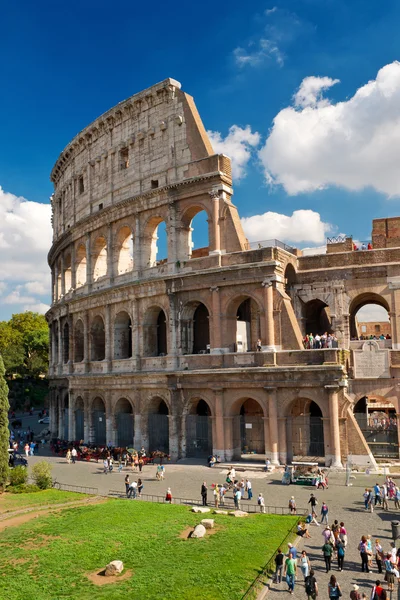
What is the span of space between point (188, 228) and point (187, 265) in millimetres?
2621

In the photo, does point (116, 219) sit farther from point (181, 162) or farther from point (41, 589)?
point (41, 589)

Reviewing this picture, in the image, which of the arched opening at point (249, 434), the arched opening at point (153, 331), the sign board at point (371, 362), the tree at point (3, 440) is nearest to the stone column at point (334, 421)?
the sign board at point (371, 362)

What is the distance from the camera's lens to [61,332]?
42.7 m

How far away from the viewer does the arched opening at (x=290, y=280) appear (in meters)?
31.2

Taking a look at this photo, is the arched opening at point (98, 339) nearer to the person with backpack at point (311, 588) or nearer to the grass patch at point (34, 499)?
the grass patch at point (34, 499)

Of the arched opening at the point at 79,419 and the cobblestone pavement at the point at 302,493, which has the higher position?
the arched opening at the point at 79,419

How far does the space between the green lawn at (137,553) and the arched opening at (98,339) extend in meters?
17.6

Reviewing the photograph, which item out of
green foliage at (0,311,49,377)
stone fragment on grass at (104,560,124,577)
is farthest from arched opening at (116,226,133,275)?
green foliage at (0,311,49,377)

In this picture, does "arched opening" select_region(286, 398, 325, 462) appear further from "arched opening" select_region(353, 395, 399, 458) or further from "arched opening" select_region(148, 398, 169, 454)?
"arched opening" select_region(148, 398, 169, 454)

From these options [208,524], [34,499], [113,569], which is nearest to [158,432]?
[34,499]

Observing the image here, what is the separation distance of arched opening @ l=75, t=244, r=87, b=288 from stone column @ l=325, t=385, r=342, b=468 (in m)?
22.3

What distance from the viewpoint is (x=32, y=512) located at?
21859 mm

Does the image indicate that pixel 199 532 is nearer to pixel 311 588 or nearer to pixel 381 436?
pixel 311 588

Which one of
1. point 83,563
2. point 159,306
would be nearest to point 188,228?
point 159,306
